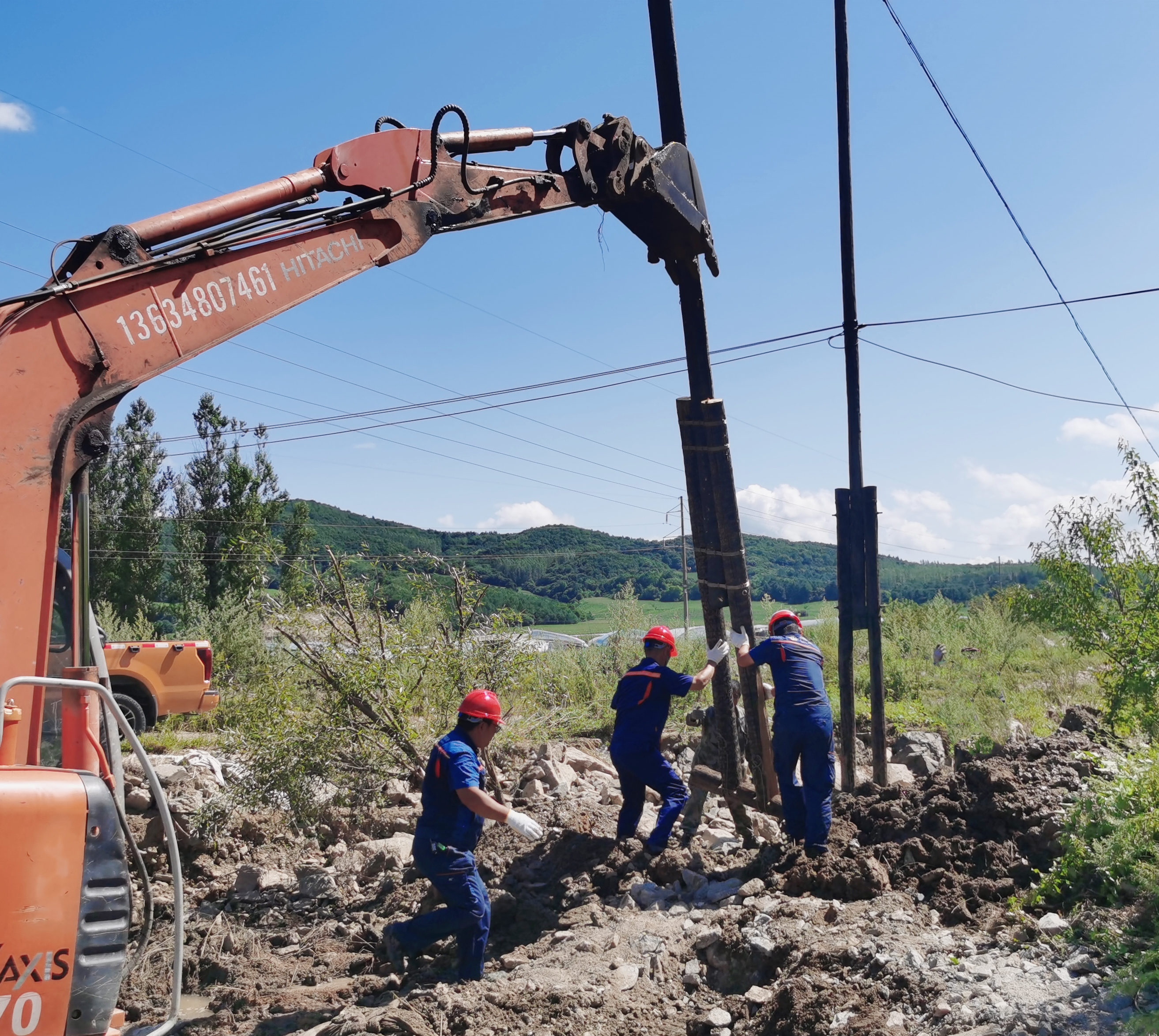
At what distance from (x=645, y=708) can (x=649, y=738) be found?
0.24 meters

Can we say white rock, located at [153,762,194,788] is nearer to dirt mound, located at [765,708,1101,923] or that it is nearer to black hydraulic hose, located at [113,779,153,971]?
dirt mound, located at [765,708,1101,923]

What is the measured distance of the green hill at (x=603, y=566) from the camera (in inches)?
2491

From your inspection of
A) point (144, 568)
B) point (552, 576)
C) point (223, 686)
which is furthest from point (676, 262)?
point (552, 576)

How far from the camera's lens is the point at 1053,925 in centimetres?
494

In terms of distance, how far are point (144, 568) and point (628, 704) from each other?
29183 millimetres

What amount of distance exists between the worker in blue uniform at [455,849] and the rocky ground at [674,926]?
0.29m

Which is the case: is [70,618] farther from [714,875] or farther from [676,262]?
[676,262]

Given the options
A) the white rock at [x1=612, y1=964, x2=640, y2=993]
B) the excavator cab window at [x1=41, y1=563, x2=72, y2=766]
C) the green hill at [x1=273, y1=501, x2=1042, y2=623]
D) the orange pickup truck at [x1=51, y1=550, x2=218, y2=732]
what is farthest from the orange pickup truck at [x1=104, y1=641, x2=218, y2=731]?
the green hill at [x1=273, y1=501, x2=1042, y2=623]

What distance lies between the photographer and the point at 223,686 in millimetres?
18547

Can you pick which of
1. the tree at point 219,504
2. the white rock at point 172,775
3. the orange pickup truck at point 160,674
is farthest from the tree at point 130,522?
the white rock at point 172,775

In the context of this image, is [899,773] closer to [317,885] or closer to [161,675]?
[317,885]

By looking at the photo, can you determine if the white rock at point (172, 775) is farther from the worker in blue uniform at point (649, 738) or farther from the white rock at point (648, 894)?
the white rock at point (648, 894)

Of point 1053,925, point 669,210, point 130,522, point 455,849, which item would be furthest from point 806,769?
point 130,522

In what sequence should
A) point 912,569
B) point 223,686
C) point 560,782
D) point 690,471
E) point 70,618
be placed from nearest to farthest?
point 70,618
point 690,471
point 560,782
point 223,686
point 912,569
